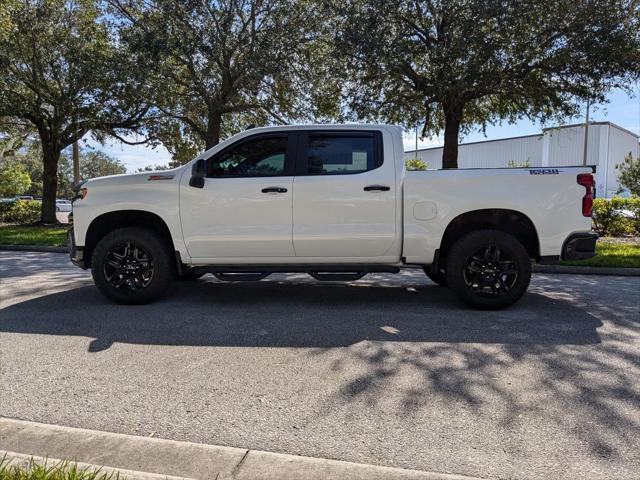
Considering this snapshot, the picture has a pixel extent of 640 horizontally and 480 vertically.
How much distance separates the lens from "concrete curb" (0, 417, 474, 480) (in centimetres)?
254

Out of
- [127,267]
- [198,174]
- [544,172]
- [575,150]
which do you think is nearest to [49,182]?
[127,267]

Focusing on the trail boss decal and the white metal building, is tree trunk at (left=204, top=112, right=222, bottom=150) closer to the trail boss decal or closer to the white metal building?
the trail boss decal

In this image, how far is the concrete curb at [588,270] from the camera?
890 cm

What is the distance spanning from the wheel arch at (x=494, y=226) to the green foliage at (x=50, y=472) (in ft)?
14.2

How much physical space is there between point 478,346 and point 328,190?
7.56 ft

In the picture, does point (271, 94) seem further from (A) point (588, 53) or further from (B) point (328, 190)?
(B) point (328, 190)

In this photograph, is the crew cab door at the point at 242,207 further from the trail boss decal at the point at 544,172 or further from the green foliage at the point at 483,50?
the green foliage at the point at 483,50

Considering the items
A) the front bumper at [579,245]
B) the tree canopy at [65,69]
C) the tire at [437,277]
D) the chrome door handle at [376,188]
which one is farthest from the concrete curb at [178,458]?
the tree canopy at [65,69]

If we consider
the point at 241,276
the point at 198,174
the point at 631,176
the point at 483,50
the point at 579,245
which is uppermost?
the point at 483,50

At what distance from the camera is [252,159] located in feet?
19.6

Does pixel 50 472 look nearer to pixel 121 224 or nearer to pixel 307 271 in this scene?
pixel 307 271

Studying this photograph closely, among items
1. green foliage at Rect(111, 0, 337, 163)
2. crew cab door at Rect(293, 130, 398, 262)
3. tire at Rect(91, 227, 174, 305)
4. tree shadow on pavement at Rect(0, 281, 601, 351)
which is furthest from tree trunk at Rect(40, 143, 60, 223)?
crew cab door at Rect(293, 130, 398, 262)

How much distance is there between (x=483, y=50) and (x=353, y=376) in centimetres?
964

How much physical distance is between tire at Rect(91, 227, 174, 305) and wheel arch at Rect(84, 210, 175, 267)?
0.61 feet
